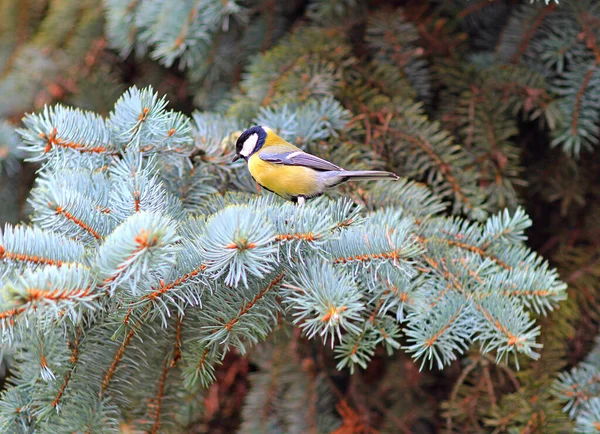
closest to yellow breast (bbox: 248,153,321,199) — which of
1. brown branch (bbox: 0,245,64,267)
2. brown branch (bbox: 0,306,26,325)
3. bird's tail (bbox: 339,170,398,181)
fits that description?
bird's tail (bbox: 339,170,398,181)

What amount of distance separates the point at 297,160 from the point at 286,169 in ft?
0.15

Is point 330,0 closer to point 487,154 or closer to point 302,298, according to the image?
point 487,154

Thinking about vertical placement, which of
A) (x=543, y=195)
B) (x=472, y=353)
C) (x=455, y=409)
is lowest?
(x=455, y=409)

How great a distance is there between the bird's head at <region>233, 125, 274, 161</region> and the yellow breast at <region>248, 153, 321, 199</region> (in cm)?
3

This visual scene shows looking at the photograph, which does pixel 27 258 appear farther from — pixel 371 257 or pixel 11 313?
pixel 371 257

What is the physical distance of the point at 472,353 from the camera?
1.86 metres

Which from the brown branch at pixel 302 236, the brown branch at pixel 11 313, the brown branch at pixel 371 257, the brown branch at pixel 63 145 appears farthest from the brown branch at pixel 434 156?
the brown branch at pixel 11 313

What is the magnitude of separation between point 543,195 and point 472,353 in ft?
2.15

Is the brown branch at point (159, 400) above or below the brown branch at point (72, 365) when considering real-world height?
below

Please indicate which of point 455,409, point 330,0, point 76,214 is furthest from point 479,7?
point 76,214

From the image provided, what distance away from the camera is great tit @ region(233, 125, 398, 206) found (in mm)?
1661

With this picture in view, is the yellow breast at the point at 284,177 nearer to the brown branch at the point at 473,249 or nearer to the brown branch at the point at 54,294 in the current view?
the brown branch at the point at 473,249

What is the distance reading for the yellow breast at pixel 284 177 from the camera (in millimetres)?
1678

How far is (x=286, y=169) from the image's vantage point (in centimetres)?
170
